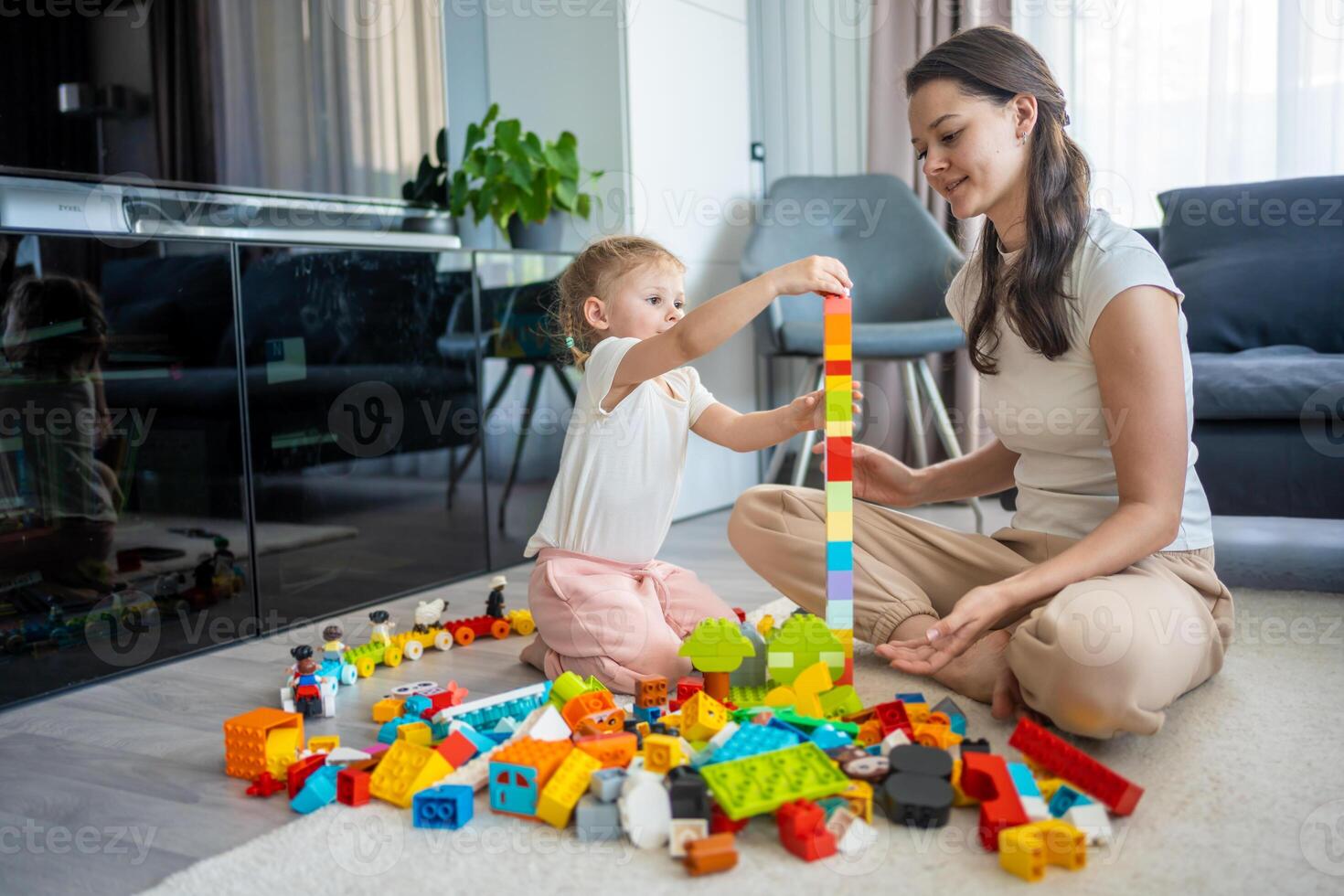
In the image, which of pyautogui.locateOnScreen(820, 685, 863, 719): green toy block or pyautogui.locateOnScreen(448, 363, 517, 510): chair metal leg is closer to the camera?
pyautogui.locateOnScreen(820, 685, 863, 719): green toy block

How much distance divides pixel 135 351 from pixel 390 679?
0.63m

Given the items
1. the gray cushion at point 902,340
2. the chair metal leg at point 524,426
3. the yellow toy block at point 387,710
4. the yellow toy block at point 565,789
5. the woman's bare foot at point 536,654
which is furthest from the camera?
the gray cushion at point 902,340

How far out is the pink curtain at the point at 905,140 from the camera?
3137mm

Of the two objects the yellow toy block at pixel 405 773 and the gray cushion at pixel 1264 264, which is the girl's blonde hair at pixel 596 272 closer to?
the yellow toy block at pixel 405 773

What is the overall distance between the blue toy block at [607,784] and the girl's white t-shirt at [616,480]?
546 millimetres

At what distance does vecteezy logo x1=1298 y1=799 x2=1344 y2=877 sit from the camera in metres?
0.91

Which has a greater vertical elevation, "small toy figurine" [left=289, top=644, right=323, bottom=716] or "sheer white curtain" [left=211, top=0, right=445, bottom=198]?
"sheer white curtain" [left=211, top=0, right=445, bottom=198]

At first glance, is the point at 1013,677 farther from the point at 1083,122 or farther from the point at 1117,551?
the point at 1083,122

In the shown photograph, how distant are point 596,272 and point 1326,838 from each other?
112cm

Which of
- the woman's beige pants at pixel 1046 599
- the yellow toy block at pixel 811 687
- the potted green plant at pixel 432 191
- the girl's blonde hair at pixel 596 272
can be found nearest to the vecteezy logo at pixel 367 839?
the yellow toy block at pixel 811 687

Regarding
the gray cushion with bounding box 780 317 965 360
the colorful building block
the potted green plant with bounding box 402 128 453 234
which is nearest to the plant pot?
the potted green plant with bounding box 402 128 453 234

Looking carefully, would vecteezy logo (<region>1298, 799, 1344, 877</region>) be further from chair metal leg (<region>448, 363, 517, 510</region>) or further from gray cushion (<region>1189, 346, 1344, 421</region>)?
chair metal leg (<region>448, 363, 517, 510</region>)

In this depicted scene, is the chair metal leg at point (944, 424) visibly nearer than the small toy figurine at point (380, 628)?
No

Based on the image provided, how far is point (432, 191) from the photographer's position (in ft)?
7.83
